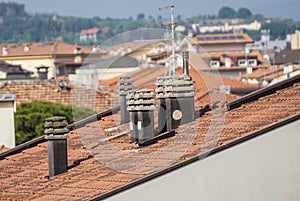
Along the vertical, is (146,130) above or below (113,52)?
below

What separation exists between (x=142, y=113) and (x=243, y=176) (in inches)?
108

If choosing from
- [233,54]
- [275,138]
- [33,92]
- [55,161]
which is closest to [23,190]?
[55,161]

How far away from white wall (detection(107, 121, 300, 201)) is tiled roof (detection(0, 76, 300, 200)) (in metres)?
0.11

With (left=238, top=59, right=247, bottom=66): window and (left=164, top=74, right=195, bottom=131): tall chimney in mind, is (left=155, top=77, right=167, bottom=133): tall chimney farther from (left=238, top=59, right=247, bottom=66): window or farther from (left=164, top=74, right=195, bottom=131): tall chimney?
(left=238, top=59, right=247, bottom=66): window

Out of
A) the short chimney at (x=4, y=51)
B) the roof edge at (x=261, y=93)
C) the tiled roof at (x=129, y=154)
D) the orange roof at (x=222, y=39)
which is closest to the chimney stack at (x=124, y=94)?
the tiled roof at (x=129, y=154)

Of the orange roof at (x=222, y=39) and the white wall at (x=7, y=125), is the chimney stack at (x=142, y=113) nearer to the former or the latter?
the white wall at (x=7, y=125)

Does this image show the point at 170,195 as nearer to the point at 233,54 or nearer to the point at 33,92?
the point at 33,92

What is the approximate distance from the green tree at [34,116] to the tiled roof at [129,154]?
26404 millimetres

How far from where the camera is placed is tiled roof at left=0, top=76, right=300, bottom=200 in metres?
11.0

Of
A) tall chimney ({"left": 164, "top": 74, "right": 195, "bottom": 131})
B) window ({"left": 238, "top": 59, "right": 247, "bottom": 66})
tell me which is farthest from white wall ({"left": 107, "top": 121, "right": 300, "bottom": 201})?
window ({"left": 238, "top": 59, "right": 247, "bottom": 66})

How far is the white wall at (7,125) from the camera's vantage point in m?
21.6

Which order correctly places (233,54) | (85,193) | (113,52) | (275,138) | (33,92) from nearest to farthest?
(275,138) → (85,193) → (113,52) → (33,92) → (233,54)

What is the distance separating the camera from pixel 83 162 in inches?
509

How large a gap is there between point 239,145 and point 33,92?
44.1m
